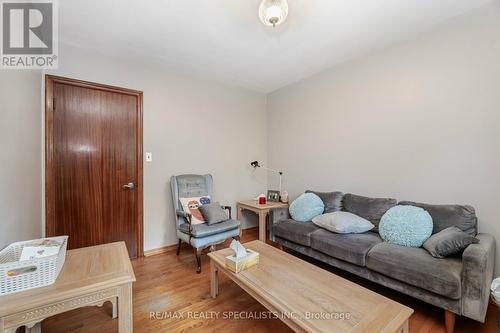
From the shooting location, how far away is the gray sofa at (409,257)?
148 centimetres

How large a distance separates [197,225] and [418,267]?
215cm

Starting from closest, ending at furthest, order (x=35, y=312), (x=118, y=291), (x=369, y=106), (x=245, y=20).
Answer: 1. (x=35, y=312)
2. (x=118, y=291)
3. (x=245, y=20)
4. (x=369, y=106)

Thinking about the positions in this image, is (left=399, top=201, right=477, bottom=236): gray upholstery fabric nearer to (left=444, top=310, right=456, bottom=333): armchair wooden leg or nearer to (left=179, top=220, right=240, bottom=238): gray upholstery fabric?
Answer: (left=444, top=310, right=456, bottom=333): armchair wooden leg

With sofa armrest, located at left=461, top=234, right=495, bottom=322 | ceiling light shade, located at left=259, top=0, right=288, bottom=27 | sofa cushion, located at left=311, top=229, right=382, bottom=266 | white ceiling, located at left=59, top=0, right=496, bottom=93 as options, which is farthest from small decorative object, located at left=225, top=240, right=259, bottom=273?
white ceiling, located at left=59, top=0, right=496, bottom=93

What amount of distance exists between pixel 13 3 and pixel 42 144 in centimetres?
123

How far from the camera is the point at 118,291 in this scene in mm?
1294

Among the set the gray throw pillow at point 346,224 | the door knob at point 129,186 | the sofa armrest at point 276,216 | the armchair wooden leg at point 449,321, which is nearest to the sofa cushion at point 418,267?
the armchair wooden leg at point 449,321

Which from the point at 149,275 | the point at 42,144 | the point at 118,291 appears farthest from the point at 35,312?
the point at 42,144

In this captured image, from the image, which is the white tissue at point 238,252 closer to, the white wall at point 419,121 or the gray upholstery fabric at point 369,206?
the gray upholstery fabric at point 369,206

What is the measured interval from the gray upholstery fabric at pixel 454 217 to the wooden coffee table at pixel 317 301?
3.82 ft

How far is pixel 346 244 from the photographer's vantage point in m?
2.14

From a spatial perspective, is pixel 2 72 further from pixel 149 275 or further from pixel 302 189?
pixel 302 189

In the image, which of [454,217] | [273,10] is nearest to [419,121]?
[454,217]

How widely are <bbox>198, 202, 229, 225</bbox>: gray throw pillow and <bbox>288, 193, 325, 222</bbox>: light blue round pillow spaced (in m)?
0.90
